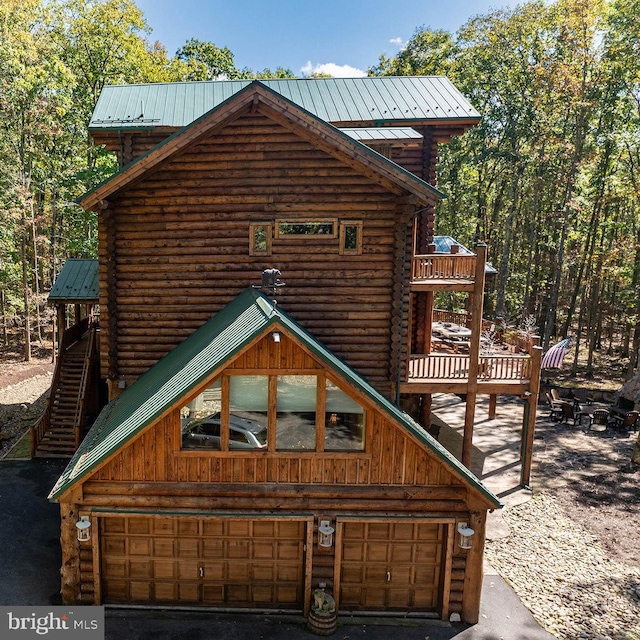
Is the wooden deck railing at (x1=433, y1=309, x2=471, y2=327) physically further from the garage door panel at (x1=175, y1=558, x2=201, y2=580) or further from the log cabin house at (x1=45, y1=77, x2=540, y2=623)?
the garage door panel at (x1=175, y1=558, x2=201, y2=580)

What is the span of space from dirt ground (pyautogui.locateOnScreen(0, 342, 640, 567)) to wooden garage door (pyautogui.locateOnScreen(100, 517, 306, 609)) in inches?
316

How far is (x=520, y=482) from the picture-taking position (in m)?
14.7

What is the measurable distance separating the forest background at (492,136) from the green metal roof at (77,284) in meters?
9.86

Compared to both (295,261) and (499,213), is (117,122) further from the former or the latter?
(499,213)

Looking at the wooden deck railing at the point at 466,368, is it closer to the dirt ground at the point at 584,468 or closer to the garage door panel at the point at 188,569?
the dirt ground at the point at 584,468

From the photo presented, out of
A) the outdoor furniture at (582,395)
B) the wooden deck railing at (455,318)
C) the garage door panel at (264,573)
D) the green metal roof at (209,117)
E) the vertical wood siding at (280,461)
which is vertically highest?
the green metal roof at (209,117)

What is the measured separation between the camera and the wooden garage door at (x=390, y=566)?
9.10 metres

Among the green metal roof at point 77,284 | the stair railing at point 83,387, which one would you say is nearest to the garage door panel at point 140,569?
the stair railing at point 83,387

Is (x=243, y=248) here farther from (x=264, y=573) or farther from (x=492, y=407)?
(x=492, y=407)

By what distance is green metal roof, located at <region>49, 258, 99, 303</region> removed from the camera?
58.1 ft

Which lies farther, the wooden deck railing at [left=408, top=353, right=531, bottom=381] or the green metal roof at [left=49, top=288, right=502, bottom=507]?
the wooden deck railing at [left=408, top=353, right=531, bottom=381]

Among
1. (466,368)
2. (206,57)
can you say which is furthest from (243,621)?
(206,57)

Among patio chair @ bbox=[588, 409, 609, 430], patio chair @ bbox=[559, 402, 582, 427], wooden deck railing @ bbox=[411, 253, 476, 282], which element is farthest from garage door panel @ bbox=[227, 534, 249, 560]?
patio chair @ bbox=[588, 409, 609, 430]

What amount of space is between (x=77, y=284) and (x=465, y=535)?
53.8 ft
